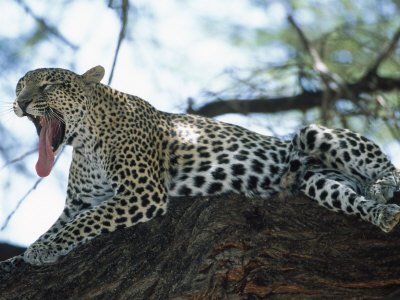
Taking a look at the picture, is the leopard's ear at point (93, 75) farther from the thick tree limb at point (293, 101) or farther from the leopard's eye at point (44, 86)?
the thick tree limb at point (293, 101)

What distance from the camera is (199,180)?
6.89m

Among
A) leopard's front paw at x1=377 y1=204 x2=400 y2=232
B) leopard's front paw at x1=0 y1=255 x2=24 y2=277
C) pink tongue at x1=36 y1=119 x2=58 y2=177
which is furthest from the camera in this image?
pink tongue at x1=36 y1=119 x2=58 y2=177

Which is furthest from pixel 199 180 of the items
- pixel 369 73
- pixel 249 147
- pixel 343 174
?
pixel 369 73

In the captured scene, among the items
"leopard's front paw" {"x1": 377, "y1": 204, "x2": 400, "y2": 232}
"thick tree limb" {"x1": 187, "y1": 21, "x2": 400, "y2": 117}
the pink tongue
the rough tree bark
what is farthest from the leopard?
"thick tree limb" {"x1": 187, "y1": 21, "x2": 400, "y2": 117}

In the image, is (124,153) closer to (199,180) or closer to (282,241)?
(199,180)

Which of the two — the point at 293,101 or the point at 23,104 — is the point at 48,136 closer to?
the point at 23,104

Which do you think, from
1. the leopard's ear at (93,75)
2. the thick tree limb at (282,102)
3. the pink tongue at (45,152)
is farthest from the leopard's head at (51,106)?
the thick tree limb at (282,102)

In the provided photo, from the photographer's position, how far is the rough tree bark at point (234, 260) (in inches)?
201

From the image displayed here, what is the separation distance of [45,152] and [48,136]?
21 centimetres

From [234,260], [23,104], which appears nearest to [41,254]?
[23,104]

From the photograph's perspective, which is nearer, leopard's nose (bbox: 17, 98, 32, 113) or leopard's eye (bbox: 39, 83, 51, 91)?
leopard's nose (bbox: 17, 98, 32, 113)

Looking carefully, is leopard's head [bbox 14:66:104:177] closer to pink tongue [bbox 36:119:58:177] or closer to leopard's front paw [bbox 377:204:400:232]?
pink tongue [bbox 36:119:58:177]

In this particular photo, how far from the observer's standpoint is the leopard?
639 cm

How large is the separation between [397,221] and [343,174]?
4.70 feet
